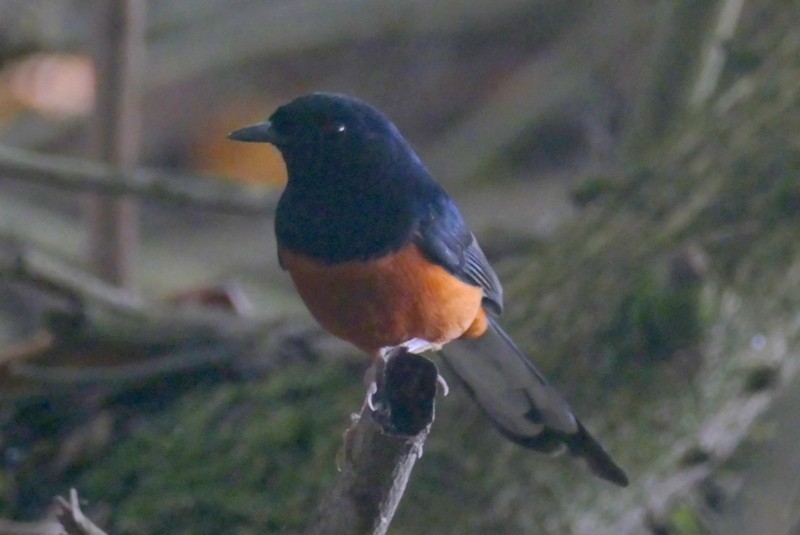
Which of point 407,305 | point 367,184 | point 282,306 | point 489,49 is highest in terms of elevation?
point 367,184

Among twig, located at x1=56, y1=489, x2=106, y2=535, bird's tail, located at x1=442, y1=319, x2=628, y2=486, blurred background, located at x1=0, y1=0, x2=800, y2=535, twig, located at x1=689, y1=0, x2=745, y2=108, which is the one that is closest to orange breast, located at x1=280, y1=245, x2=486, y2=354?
bird's tail, located at x1=442, y1=319, x2=628, y2=486

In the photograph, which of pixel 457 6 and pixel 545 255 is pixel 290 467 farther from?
pixel 457 6

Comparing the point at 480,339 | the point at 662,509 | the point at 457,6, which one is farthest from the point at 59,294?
the point at 457,6

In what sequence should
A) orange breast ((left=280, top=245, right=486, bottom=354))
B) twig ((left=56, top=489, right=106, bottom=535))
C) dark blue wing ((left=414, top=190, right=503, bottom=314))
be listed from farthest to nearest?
1. dark blue wing ((left=414, top=190, right=503, bottom=314))
2. orange breast ((left=280, top=245, right=486, bottom=354))
3. twig ((left=56, top=489, right=106, bottom=535))

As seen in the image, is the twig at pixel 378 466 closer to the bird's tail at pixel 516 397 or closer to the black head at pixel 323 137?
the black head at pixel 323 137

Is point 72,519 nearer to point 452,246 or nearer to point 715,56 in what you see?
point 452,246

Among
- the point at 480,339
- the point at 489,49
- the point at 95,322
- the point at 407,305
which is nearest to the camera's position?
the point at 407,305

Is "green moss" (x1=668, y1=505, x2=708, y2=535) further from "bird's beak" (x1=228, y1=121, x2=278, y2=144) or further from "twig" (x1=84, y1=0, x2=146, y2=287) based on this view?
"twig" (x1=84, y1=0, x2=146, y2=287)
